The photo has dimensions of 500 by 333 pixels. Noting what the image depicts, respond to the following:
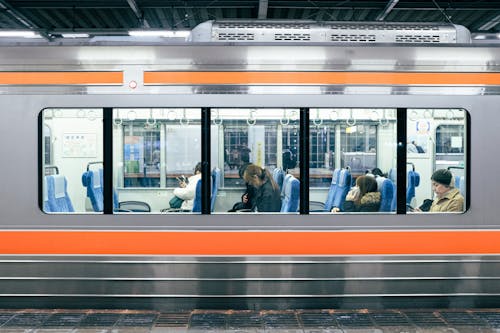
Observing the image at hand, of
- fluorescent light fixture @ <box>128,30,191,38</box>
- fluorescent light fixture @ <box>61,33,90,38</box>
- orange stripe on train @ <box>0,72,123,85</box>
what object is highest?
fluorescent light fixture @ <box>61,33,90,38</box>

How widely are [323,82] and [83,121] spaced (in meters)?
2.41

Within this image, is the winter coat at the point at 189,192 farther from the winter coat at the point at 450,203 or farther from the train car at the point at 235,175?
the winter coat at the point at 450,203

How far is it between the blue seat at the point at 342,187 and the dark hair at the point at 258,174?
0.60m

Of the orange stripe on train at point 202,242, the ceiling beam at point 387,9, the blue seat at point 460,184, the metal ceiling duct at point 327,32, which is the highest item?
the ceiling beam at point 387,9

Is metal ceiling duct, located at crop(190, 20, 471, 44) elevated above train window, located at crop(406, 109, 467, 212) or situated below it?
above

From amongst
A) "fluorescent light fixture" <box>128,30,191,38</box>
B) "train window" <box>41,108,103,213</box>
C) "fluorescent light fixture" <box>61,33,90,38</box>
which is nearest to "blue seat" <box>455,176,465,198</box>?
"train window" <box>41,108,103,213</box>

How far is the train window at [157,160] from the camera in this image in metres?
5.85

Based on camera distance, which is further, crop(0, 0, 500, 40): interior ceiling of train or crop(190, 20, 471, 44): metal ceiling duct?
crop(0, 0, 500, 40): interior ceiling of train

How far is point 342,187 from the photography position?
19.3 ft

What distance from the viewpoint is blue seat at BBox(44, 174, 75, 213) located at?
19.2 ft

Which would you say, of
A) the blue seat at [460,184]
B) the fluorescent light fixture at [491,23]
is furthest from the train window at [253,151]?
the fluorescent light fixture at [491,23]

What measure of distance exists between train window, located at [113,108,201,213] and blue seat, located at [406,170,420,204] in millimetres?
2086

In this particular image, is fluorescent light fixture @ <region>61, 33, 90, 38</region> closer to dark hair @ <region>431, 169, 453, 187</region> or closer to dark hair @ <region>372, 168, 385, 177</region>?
dark hair @ <region>372, 168, 385, 177</region>

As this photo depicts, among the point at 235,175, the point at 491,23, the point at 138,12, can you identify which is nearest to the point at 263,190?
the point at 235,175
